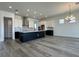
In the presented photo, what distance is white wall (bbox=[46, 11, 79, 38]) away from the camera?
1194cm

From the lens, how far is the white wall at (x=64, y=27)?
1194 cm

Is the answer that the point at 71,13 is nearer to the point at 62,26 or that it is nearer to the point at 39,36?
the point at 62,26

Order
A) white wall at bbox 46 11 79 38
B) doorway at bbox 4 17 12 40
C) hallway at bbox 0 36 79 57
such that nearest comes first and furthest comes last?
hallway at bbox 0 36 79 57 < doorway at bbox 4 17 12 40 < white wall at bbox 46 11 79 38

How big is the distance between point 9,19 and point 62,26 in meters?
7.33

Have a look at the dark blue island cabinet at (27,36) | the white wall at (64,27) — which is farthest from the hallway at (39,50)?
the white wall at (64,27)

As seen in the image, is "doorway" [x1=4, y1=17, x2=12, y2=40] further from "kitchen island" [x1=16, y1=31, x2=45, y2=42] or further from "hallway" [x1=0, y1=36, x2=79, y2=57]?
"hallway" [x1=0, y1=36, x2=79, y2=57]

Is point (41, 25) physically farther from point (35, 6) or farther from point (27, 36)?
point (35, 6)

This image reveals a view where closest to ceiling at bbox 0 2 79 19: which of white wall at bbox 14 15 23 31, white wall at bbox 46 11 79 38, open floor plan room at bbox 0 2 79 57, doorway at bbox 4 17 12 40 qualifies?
open floor plan room at bbox 0 2 79 57

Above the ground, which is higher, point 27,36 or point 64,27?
point 64,27

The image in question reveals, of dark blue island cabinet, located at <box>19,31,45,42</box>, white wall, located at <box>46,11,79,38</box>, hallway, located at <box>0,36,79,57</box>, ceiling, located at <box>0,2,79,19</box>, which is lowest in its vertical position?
hallway, located at <box>0,36,79,57</box>

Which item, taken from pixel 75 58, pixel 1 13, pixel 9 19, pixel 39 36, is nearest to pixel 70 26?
pixel 39 36

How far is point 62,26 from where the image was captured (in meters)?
14.1

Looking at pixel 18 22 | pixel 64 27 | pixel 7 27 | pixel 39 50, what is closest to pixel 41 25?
pixel 64 27

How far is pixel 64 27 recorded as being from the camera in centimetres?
1373
